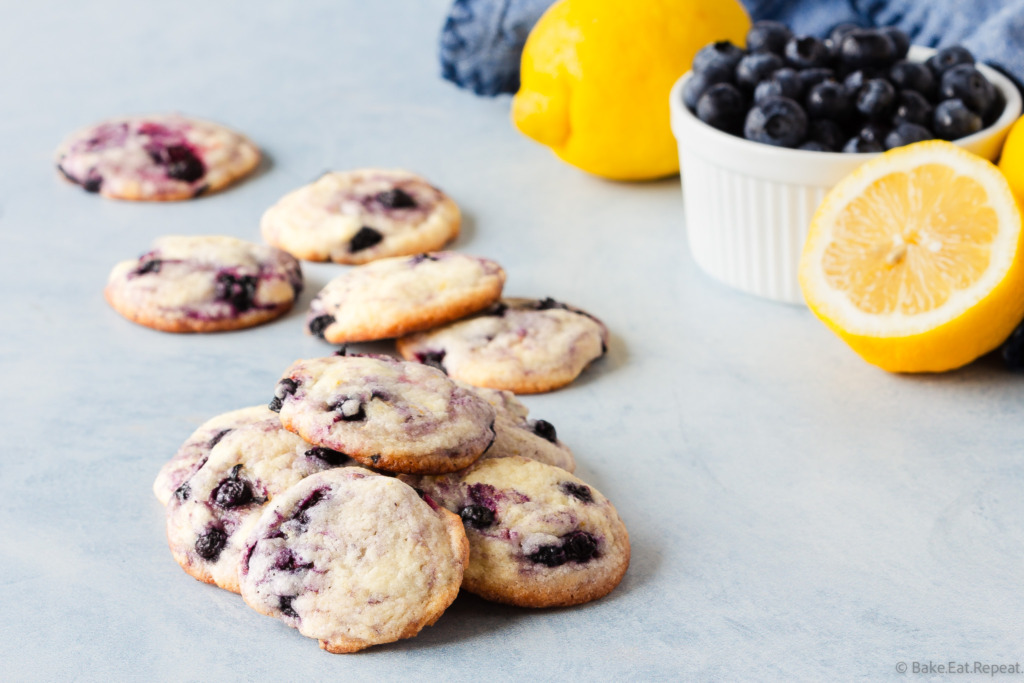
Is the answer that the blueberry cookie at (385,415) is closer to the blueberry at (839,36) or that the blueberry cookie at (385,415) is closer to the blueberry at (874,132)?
the blueberry at (874,132)

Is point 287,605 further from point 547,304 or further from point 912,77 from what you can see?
point 912,77

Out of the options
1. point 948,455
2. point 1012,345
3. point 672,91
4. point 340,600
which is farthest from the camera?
point 672,91

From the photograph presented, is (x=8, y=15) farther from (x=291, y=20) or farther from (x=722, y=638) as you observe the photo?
(x=722, y=638)

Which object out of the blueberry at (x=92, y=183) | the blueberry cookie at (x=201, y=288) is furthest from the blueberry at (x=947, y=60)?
the blueberry at (x=92, y=183)

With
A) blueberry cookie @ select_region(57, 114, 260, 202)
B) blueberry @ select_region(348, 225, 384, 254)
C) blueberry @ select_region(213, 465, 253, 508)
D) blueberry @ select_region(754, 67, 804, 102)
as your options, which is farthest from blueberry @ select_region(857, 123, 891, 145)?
blueberry cookie @ select_region(57, 114, 260, 202)

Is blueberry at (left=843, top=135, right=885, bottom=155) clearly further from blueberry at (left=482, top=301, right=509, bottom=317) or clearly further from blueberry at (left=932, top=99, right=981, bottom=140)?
blueberry at (left=482, top=301, right=509, bottom=317)

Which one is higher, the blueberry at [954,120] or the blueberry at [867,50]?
the blueberry at [867,50]

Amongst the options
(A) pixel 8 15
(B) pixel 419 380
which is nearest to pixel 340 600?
(B) pixel 419 380
